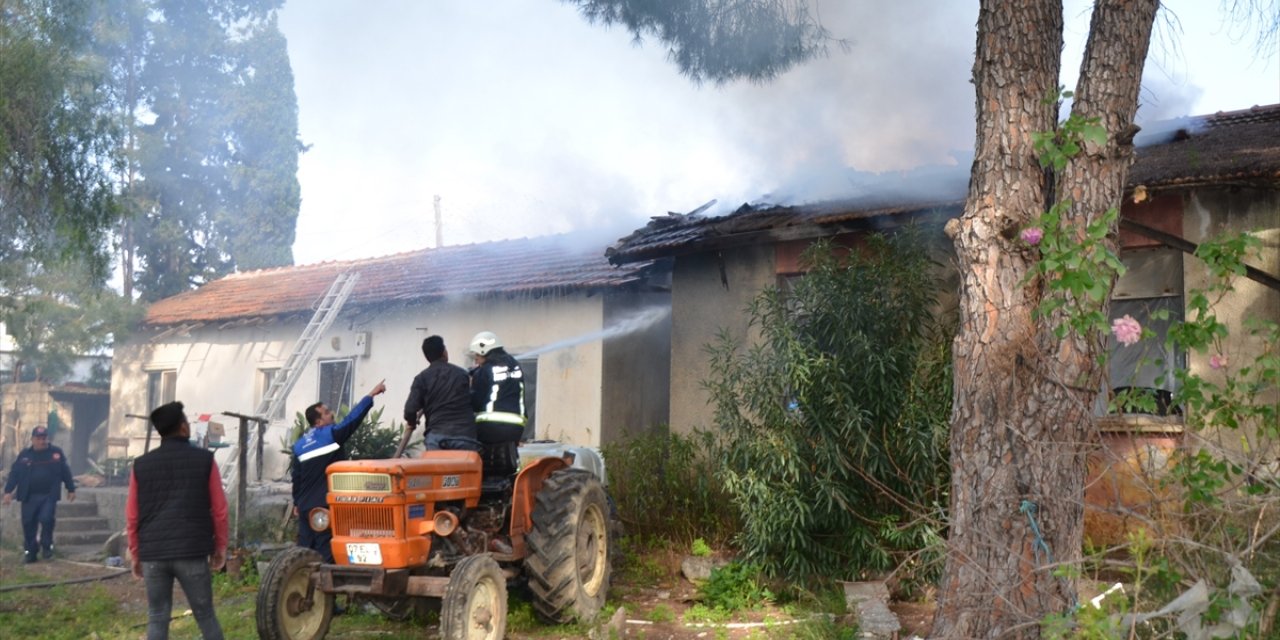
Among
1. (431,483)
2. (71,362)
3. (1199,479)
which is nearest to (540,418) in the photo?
(431,483)

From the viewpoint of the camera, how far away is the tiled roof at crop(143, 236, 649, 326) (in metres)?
14.5

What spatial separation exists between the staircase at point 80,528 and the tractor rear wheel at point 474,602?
9.45m

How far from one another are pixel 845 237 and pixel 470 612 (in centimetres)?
549

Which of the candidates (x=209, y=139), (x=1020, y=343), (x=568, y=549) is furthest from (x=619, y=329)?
(x=209, y=139)

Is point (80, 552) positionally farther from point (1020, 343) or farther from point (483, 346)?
point (1020, 343)

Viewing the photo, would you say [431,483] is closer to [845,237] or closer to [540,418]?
[845,237]

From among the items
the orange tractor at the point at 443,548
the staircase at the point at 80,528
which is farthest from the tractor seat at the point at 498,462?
the staircase at the point at 80,528

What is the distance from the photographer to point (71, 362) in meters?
22.0

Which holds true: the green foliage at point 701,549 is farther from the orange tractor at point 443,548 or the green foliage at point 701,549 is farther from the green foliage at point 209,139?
the green foliage at point 209,139

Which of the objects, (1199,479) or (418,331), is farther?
(418,331)

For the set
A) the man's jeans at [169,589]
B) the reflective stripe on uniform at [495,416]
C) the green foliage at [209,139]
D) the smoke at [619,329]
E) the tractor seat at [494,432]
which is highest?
the green foliage at [209,139]

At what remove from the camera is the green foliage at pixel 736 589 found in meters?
8.64

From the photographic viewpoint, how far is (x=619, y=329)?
46.1ft

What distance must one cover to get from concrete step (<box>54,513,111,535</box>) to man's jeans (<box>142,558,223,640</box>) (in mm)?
10980
